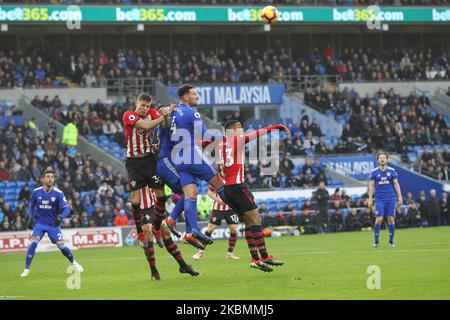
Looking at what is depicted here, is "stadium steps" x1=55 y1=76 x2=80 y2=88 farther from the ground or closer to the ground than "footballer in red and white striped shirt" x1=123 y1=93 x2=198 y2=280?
farther from the ground

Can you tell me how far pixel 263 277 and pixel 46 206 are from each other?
6670 millimetres

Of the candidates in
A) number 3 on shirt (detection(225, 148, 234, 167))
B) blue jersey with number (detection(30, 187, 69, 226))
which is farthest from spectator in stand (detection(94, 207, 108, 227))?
number 3 on shirt (detection(225, 148, 234, 167))

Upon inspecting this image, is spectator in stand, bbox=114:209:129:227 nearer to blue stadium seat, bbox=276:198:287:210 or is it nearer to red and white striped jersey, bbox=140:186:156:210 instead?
blue stadium seat, bbox=276:198:287:210

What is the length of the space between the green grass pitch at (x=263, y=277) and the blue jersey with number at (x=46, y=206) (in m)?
1.16

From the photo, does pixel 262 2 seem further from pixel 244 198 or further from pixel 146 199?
pixel 146 199

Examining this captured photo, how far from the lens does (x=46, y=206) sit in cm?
1992

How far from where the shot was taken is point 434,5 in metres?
52.1

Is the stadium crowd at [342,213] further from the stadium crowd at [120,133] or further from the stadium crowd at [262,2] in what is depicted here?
the stadium crowd at [262,2]

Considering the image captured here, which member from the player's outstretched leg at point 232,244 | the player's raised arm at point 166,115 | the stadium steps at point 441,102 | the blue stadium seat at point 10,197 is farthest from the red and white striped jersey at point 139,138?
the stadium steps at point 441,102

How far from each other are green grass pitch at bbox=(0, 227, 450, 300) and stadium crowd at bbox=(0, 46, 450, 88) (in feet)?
75.4

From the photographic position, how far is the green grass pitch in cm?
1254

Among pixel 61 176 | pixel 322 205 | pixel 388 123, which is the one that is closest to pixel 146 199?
pixel 61 176

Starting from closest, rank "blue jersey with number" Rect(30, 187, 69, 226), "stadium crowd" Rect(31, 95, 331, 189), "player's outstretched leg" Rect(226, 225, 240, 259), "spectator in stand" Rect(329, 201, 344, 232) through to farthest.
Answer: "blue jersey with number" Rect(30, 187, 69, 226) < "player's outstretched leg" Rect(226, 225, 240, 259) < "spectator in stand" Rect(329, 201, 344, 232) < "stadium crowd" Rect(31, 95, 331, 189)
